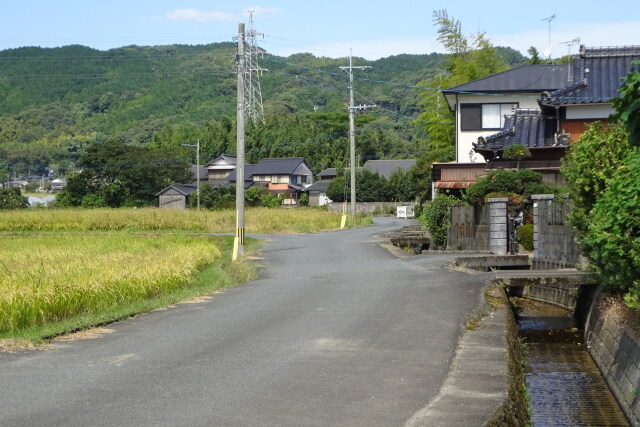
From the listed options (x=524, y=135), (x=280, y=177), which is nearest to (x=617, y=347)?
(x=524, y=135)

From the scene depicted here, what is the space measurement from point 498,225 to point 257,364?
49.6 feet

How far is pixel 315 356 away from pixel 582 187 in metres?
7.43

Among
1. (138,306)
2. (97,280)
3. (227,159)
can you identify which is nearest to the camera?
(138,306)

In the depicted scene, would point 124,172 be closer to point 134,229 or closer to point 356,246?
point 134,229

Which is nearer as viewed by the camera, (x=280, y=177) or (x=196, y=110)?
(x=280, y=177)

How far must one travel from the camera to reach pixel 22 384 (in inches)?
303

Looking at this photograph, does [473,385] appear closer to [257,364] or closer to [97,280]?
[257,364]

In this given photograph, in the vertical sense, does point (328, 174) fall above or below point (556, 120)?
above

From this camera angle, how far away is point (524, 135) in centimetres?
3094

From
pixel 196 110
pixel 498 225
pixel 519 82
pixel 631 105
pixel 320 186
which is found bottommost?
pixel 498 225

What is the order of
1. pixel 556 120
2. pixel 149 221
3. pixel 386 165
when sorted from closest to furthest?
pixel 556 120 < pixel 149 221 < pixel 386 165

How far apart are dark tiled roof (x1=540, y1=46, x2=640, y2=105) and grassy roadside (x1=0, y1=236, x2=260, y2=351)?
13.7 meters

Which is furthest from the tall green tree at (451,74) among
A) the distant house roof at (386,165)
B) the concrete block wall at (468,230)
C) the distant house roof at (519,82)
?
the distant house roof at (386,165)

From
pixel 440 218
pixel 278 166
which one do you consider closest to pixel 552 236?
pixel 440 218
